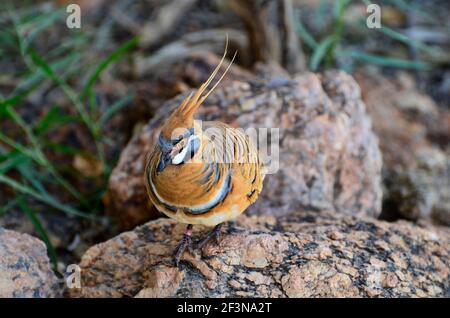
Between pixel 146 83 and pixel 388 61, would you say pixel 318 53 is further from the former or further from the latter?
pixel 146 83

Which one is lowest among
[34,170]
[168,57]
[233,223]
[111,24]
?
[233,223]

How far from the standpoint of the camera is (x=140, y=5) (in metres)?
6.54

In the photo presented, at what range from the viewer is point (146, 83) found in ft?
15.7

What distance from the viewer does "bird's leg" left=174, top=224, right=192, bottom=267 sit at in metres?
2.83

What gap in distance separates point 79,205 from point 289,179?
157 cm

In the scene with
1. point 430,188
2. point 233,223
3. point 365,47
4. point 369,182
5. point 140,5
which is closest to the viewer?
point 233,223

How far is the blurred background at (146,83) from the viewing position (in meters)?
4.18

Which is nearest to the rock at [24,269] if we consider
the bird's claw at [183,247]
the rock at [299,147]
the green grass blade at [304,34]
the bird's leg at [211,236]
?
the bird's claw at [183,247]

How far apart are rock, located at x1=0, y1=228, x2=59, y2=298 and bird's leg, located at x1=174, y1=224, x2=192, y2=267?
0.56 metres

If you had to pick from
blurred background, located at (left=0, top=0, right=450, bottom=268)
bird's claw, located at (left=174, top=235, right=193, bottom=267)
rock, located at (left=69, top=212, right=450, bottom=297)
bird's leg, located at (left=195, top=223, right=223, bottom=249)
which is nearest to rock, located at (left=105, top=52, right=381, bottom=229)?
rock, located at (left=69, top=212, right=450, bottom=297)

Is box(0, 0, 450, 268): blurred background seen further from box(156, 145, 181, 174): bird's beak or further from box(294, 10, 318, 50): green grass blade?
box(156, 145, 181, 174): bird's beak

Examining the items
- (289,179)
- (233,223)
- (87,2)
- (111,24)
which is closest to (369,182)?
(289,179)

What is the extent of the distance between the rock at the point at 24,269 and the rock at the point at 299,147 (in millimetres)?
914
